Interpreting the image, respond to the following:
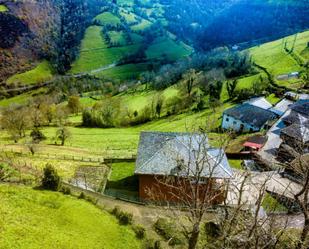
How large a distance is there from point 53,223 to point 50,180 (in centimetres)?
699

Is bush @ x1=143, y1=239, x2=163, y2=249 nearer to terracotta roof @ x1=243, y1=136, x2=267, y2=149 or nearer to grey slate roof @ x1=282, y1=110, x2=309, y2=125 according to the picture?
terracotta roof @ x1=243, y1=136, x2=267, y2=149

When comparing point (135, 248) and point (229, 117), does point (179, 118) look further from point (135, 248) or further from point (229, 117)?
point (135, 248)

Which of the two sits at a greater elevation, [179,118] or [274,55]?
[274,55]

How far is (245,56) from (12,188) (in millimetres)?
141839

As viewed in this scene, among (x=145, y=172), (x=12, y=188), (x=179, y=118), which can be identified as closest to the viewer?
(x=12, y=188)

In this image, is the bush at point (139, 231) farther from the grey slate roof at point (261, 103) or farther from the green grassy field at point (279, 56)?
the green grassy field at point (279, 56)

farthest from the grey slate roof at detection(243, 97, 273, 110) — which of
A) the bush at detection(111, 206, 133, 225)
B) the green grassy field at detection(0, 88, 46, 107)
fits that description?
the green grassy field at detection(0, 88, 46, 107)

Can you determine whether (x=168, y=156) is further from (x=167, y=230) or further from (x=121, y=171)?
(x=167, y=230)

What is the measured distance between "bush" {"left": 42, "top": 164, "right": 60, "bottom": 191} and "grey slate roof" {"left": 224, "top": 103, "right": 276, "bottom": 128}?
58.2 m

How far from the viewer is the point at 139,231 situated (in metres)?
34.0

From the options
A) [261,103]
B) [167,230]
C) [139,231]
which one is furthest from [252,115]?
[139,231]

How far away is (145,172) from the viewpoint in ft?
143

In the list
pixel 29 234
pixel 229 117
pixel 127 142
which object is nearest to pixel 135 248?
pixel 29 234

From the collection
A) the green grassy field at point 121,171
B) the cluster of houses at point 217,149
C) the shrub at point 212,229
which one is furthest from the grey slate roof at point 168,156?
the green grassy field at point 121,171
